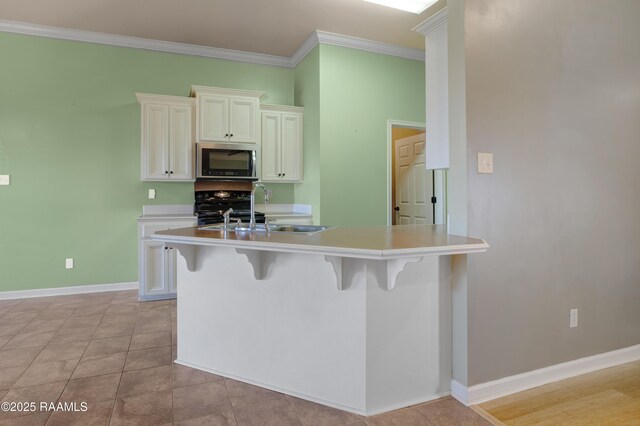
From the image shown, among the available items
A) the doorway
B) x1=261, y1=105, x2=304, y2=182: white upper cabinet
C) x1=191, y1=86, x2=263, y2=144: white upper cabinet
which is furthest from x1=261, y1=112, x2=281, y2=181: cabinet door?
the doorway

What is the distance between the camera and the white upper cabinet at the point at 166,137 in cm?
402

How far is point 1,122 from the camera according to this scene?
3900 millimetres

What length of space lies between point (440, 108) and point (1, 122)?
174 inches

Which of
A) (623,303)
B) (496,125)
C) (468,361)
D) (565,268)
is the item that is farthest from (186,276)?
(623,303)

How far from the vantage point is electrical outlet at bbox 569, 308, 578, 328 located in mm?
2281

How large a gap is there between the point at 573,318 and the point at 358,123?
2934mm

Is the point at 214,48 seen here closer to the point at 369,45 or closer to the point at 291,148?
the point at 291,148

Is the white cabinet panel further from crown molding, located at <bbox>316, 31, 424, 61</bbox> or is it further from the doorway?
the doorway

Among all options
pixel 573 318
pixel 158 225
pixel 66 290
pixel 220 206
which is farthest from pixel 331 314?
pixel 66 290

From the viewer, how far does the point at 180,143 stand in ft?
13.6

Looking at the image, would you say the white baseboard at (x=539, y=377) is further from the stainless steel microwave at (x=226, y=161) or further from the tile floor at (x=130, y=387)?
the stainless steel microwave at (x=226, y=161)

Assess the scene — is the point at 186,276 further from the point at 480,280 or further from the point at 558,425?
the point at 558,425

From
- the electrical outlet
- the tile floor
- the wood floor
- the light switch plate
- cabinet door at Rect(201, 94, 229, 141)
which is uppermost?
cabinet door at Rect(201, 94, 229, 141)

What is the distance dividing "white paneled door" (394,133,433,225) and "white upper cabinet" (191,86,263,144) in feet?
6.93
